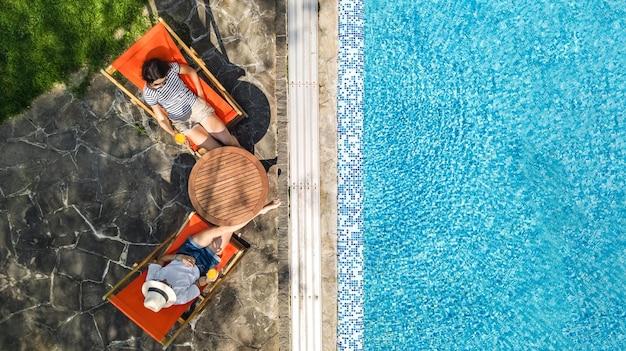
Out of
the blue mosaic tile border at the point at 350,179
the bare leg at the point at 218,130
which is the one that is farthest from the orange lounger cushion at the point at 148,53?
the blue mosaic tile border at the point at 350,179

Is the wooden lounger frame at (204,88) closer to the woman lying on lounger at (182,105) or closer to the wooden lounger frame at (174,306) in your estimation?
the woman lying on lounger at (182,105)

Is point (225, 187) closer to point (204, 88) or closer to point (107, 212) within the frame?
point (204, 88)

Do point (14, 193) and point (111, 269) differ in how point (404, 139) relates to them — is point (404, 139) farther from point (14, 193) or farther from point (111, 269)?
point (14, 193)

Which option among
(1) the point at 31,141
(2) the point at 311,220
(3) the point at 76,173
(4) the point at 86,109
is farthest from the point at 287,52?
(1) the point at 31,141

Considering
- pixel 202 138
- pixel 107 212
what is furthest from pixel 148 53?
pixel 107 212

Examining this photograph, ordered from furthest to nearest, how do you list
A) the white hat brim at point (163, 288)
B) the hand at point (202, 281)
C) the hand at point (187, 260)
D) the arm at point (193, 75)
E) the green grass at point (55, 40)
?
the green grass at point (55, 40), the arm at point (193, 75), the hand at point (202, 281), the hand at point (187, 260), the white hat brim at point (163, 288)
